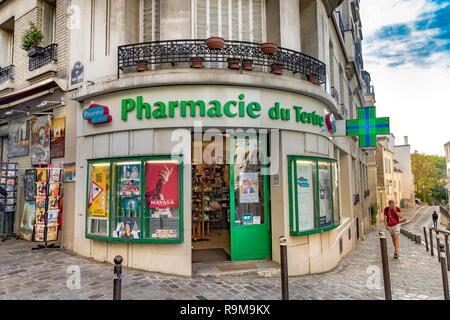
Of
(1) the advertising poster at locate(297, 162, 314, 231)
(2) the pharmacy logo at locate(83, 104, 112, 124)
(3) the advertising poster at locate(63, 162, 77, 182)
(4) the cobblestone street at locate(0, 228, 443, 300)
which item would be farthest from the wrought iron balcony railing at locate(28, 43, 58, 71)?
(1) the advertising poster at locate(297, 162, 314, 231)

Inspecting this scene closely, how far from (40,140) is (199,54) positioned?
235 inches

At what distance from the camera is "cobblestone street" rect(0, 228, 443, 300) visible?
470 cm

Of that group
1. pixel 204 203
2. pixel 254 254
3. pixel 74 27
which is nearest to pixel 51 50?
pixel 74 27

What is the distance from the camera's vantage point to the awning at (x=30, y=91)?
7.99m

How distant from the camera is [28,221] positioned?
8.68 m

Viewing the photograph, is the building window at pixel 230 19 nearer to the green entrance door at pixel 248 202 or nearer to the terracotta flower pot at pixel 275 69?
the terracotta flower pot at pixel 275 69

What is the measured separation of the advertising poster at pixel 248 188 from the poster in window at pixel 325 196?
179 cm

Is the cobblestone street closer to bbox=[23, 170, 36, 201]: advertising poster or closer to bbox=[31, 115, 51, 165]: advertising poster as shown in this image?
bbox=[23, 170, 36, 201]: advertising poster

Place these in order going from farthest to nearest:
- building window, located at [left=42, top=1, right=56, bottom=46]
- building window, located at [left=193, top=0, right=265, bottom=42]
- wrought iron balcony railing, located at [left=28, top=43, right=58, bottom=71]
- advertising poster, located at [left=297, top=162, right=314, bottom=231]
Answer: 1. building window, located at [left=42, top=1, right=56, bottom=46]
2. wrought iron balcony railing, located at [left=28, top=43, right=58, bottom=71]
3. building window, located at [left=193, top=0, right=265, bottom=42]
4. advertising poster, located at [left=297, top=162, right=314, bottom=231]

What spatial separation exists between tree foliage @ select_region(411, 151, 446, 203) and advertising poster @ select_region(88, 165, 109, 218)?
6455 cm

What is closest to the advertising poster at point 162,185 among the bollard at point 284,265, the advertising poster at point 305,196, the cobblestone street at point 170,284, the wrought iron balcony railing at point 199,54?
the cobblestone street at point 170,284

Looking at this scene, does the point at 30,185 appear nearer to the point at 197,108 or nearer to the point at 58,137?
the point at 58,137

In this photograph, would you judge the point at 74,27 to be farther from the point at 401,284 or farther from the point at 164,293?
the point at 401,284

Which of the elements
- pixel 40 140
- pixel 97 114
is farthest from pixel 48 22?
pixel 97 114
